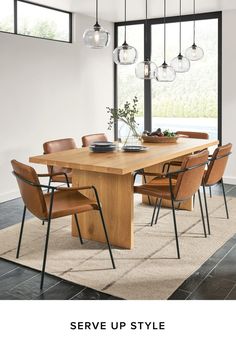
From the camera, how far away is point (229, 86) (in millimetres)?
6008

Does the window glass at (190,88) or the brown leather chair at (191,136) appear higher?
the window glass at (190,88)

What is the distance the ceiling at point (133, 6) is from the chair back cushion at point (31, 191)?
304 cm

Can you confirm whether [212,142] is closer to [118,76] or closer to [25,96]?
[25,96]

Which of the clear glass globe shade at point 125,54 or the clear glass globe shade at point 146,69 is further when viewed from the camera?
the clear glass globe shade at point 146,69

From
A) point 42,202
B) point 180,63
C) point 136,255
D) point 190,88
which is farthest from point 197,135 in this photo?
point 42,202

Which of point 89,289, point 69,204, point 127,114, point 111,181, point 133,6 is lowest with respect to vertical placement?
point 89,289

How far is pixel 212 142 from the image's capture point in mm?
4598

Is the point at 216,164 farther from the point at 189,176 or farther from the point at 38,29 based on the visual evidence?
the point at 38,29

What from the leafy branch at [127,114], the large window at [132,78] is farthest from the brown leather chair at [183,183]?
the large window at [132,78]

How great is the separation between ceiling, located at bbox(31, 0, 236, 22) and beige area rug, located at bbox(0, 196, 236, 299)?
259 cm

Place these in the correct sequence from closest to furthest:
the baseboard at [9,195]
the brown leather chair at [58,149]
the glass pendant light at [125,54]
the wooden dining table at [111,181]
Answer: the wooden dining table at [111,181] < the glass pendant light at [125,54] < the brown leather chair at [58,149] < the baseboard at [9,195]

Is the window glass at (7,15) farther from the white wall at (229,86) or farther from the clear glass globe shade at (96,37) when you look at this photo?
the white wall at (229,86)

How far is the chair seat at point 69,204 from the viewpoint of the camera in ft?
10.0

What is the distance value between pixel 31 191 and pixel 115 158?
85 cm
